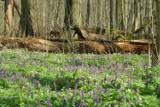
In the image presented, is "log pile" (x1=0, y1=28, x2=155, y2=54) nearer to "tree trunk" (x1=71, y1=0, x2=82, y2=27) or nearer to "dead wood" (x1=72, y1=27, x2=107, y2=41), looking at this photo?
"dead wood" (x1=72, y1=27, x2=107, y2=41)

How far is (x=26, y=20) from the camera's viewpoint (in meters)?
20.6

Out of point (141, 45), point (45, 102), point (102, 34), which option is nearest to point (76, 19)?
point (102, 34)

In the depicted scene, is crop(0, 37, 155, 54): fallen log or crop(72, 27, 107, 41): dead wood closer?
crop(0, 37, 155, 54): fallen log

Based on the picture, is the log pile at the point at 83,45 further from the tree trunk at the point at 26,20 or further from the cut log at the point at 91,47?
the tree trunk at the point at 26,20

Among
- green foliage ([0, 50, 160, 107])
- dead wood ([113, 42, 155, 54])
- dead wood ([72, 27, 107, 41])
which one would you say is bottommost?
dead wood ([113, 42, 155, 54])

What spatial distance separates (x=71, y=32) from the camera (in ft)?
57.3

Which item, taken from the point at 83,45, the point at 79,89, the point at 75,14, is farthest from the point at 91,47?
the point at 79,89

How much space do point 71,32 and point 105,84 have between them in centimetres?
1068

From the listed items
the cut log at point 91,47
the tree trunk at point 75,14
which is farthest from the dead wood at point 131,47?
the tree trunk at point 75,14

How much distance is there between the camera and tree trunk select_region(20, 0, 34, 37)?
20.3m

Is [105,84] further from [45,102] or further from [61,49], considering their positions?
[61,49]

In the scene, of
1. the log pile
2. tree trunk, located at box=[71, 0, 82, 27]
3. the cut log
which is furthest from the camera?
tree trunk, located at box=[71, 0, 82, 27]

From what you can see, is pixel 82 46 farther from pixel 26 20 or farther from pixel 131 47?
pixel 26 20

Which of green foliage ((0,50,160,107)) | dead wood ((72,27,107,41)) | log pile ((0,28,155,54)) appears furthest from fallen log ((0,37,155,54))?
green foliage ((0,50,160,107))
